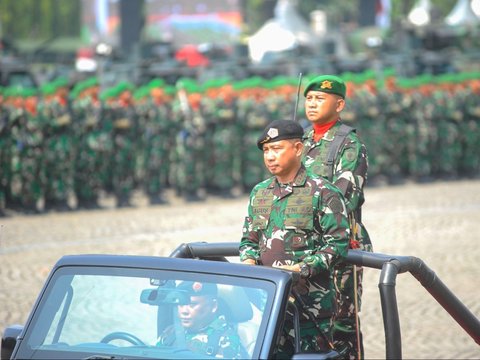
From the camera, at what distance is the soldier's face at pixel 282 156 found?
5078 millimetres

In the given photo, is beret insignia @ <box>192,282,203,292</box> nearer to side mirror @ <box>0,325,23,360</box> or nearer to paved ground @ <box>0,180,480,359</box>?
side mirror @ <box>0,325,23,360</box>

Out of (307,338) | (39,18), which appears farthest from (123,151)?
(39,18)

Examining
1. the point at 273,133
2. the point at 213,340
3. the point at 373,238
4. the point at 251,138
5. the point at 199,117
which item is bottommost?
the point at 373,238

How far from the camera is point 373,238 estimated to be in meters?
14.3

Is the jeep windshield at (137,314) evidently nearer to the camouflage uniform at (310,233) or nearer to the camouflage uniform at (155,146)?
the camouflage uniform at (310,233)

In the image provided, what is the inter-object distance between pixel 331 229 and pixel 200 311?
88 centimetres

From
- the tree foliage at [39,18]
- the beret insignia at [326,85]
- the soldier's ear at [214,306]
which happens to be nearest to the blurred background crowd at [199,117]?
the beret insignia at [326,85]

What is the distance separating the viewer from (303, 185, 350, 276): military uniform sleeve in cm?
502

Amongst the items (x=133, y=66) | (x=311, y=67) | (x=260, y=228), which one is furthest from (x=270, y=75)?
(x=260, y=228)

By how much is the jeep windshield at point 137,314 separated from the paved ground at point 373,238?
401 centimetres

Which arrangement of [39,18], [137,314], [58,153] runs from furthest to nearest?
1. [39,18]
2. [58,153]
3. [137,314]

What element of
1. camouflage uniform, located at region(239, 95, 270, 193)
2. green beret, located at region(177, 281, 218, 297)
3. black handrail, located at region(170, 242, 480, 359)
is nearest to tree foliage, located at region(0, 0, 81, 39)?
camouflage uniform, located at region(239, 95, 270, 193)

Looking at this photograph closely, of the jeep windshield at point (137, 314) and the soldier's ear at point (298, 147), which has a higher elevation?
the soldier's ear at point (298, 147)

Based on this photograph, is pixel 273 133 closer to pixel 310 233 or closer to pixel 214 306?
pixel 310 233
